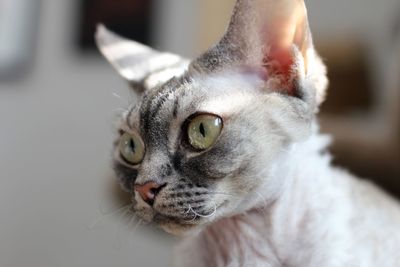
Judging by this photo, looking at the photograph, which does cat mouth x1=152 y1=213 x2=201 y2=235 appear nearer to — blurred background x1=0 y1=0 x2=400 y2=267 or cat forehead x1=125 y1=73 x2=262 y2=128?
cat forehead x1=125 y1=73 x2=262 y2=128

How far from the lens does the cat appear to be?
71 centimetres

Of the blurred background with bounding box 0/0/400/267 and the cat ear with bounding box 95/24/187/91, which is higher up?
the cat ear with bounding box 95/24/187/91

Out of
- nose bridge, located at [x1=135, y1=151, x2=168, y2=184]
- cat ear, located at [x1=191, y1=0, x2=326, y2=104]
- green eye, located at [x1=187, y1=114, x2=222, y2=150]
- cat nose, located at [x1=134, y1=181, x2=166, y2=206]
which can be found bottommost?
cat nose, located at [x1=134, y1=181, x2=166, y2=206]

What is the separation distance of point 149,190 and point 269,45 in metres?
0.24

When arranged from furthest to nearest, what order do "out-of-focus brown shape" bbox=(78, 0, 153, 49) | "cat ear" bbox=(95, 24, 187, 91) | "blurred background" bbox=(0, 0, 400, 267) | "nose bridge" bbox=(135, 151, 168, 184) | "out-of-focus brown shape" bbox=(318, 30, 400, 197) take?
"out-of-focus brown shape" bbox=(78, 0, 153, 49) < "blurred background" bbox=(0, 0, 400, 267) < "out-of-focus brown shape" bbox=(318, 30, 400, 197) < "cat ear" bbox=(95, 24, 187, 91) < "nose bridge" bbox=(135, 151, 168, 184)

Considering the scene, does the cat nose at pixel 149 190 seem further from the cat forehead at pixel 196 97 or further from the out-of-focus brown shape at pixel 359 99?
the out-of-focus brown shape at pixel 359 99

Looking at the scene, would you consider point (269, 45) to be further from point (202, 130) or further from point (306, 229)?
point (306, 229)

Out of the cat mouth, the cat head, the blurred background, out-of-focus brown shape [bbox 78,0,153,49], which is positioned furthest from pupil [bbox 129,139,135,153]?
out-of-focus brown shape [bbox 78,0,153,49]

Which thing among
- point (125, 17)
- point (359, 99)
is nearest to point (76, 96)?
point (125, 17)

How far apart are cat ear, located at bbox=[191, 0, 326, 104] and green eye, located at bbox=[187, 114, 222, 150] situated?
0.27ft

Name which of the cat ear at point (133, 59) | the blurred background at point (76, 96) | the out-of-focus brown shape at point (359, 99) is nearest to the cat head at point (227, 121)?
the cat ear at point (133, 59)

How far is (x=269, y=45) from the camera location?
30.0 inches

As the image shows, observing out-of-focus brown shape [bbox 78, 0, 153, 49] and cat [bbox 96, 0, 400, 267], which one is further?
out-of-focus brown shape [bbox 78, 0, 153, 49]

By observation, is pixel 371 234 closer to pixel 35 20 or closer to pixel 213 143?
pixel 213 143
